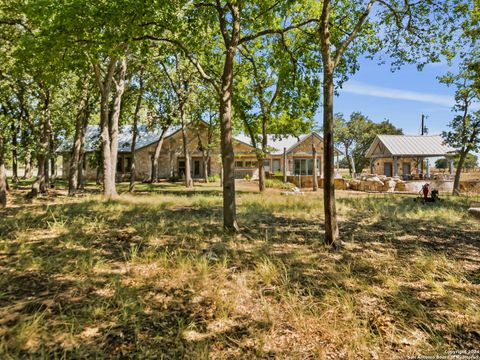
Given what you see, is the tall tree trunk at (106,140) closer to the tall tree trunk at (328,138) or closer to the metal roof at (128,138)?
the tall tree trunk at (328,138)

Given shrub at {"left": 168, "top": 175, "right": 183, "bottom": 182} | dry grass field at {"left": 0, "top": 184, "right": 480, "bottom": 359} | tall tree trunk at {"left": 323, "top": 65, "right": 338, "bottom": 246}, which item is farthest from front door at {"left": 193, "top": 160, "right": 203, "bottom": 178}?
tall tree trunk at {"left": 323, "top": 65, "right": 338, "bottom": 246}

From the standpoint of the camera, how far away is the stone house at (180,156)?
3466cm

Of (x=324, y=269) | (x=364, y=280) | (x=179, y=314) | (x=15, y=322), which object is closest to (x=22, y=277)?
(x=15, y=322)

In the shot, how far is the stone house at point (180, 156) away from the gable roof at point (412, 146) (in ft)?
18.6

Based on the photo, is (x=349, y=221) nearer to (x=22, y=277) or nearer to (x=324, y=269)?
(x=324, y=269)

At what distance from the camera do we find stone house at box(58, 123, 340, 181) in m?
34.7

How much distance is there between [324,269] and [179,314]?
2753 mm

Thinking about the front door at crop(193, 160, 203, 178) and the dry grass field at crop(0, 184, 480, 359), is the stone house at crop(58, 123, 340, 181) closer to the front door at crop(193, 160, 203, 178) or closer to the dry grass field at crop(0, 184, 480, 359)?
the front door at crop(193, 160, 203, 178)

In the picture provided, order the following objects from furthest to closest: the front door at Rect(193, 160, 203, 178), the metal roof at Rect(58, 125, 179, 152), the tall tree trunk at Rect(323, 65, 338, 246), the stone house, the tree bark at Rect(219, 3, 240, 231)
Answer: the front door at Rect(193, 160, 203, 178), the stone house, the metal roof at Rect(58, 125, 179, 152), the tree bark at Rect(219, 3, 240, 231), the tall tree trunk at Rect(323, 65, 338, 246)

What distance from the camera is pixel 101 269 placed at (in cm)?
504

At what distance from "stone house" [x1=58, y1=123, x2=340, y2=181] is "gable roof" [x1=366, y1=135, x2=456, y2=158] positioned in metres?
5.68

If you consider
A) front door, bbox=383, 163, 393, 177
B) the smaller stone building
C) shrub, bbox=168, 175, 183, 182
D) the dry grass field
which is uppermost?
the smaller stone building

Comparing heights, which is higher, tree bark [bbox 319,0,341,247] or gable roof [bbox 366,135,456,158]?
gable roof [bbox 366,135,456,158]

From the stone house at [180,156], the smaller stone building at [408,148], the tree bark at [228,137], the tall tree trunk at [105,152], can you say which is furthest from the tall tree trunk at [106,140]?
the smaller stone building at [408,148]
